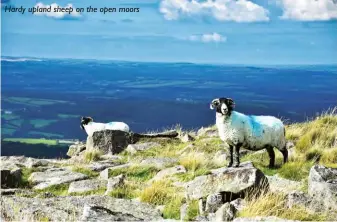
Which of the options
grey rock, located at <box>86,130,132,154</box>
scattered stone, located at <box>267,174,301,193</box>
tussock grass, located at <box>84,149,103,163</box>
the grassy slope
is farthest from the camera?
grey rock, located at <box>86,130,132,154</box>

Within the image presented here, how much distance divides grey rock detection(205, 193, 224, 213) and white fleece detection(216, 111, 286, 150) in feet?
13.3

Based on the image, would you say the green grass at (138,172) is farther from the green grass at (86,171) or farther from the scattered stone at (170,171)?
the green grass at (86,171)

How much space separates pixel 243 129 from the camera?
1493cm

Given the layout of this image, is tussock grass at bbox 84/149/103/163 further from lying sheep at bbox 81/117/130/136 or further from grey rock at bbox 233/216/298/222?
grey rock at bbox 233/216/298/222

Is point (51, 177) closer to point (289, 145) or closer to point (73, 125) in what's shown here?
point (289, 145)

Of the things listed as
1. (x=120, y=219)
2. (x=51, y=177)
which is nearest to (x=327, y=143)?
(x=51, y=177)

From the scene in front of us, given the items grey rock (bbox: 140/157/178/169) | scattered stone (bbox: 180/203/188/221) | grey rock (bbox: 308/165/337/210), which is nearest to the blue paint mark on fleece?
grey rock (bbox: 140/157/178/169)

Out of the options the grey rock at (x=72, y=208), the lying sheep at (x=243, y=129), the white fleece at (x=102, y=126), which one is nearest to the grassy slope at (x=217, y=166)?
→ the grey rock at (x=72, y=208)

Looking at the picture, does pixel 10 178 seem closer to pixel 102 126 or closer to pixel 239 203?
pixel 239 203

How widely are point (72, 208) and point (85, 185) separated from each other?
3.30 metres

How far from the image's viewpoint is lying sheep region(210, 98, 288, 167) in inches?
576

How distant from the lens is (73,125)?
17150 cm

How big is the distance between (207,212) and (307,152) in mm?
7555

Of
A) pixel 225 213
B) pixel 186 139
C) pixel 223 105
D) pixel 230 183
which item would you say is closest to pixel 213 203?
pixel 230 183
